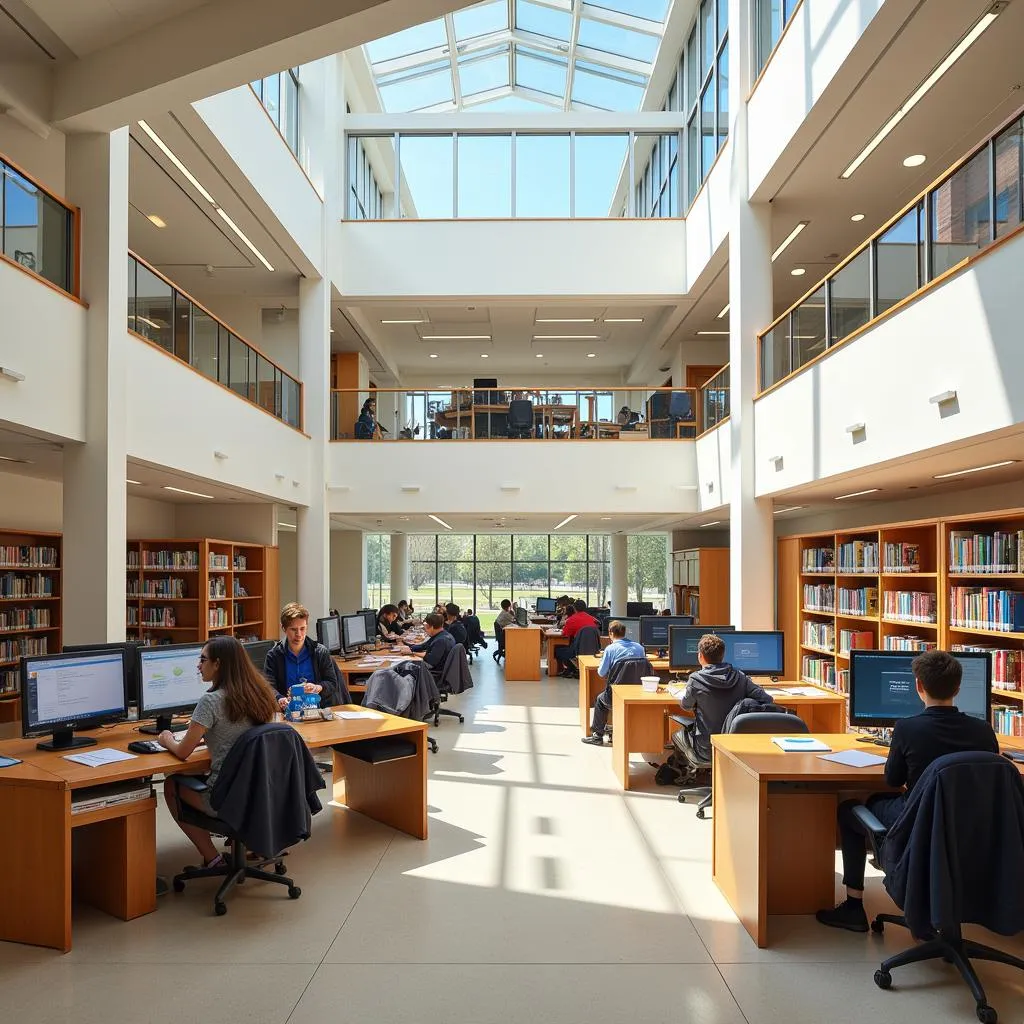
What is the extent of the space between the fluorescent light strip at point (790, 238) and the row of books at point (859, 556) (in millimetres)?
3857

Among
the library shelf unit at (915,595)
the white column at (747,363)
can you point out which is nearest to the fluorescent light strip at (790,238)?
the white column at (747,363)

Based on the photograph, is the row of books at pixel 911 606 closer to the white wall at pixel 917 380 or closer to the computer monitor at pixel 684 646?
the white wall at pixel 917 380

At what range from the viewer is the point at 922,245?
5.48 meters

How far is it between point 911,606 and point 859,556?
1.00 metres

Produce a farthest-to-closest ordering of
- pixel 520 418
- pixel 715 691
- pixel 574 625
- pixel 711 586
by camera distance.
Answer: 1. pixel 711 586
2. pixel 574 625
3. pixel 520 418
4. pixel 715 691

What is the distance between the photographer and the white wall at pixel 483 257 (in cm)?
1266

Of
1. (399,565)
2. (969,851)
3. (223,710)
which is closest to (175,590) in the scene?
(223,710)

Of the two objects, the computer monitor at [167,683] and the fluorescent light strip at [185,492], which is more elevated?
the fluorescent light strip at [185,492]

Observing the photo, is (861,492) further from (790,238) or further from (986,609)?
(790,238)

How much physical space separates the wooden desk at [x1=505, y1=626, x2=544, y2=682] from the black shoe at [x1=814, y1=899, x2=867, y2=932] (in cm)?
945

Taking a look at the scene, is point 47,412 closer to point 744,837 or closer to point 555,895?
point 555,895

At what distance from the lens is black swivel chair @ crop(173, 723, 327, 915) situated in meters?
4.02

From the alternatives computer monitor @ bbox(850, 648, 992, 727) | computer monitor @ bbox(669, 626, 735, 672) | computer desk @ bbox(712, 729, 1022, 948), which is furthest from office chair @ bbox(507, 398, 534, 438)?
computer desk @ bbox(712, 729, 1022, 948)

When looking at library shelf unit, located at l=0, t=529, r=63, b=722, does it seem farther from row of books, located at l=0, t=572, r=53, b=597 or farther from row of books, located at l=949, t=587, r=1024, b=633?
row of books, located at l=949, t=587, r=1024, b=633
